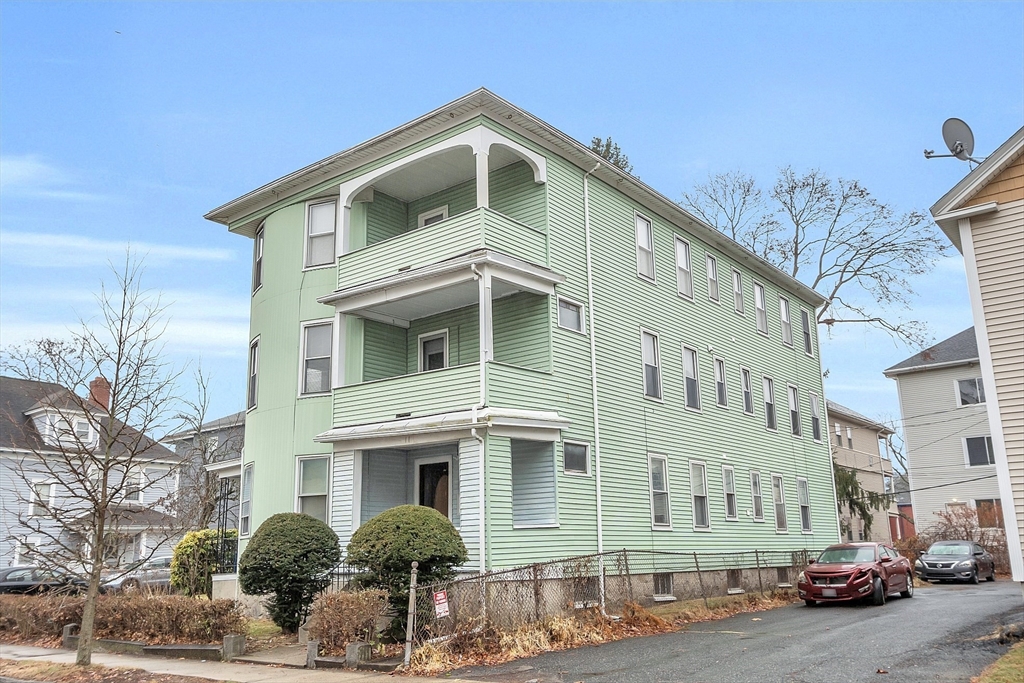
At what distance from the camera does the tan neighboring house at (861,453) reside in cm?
4388

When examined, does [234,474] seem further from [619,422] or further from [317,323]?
[619,422]

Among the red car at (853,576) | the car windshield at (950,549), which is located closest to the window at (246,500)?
the red car at (853,576)

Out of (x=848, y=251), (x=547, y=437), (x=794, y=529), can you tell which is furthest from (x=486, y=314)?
(x=848, y=251)

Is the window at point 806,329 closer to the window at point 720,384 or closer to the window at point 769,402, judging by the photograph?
the window at point 769,402

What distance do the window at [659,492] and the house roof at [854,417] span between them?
25.6m

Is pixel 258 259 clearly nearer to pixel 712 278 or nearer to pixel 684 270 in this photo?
pixel 684 270

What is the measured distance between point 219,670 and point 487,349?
750 cm

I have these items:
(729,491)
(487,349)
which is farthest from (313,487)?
(729,491)

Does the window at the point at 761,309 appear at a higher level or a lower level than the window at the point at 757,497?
higher

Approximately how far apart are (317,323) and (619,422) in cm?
767

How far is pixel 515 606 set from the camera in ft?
47.7

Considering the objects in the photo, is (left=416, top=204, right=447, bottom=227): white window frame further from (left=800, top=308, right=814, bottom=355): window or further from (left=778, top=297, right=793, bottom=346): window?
(left=800, top=308, right=814, bottom=355): window

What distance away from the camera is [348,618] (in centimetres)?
1348

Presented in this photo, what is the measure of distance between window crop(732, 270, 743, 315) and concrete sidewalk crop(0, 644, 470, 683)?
1881cm
